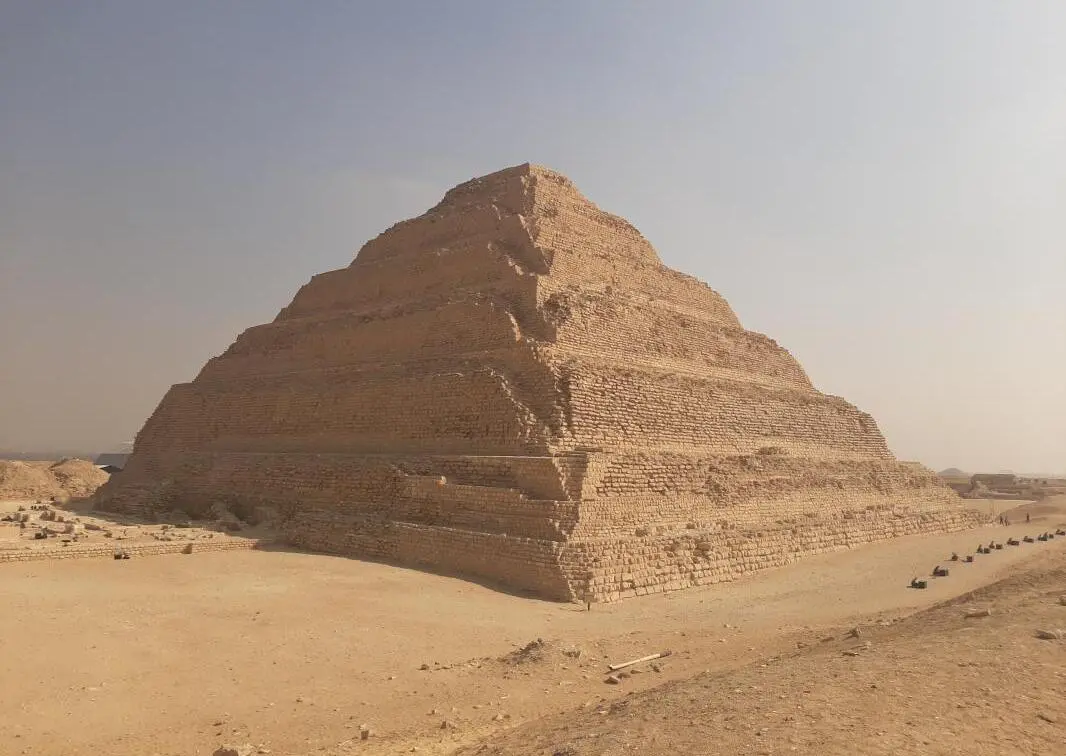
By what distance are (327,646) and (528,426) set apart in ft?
24.5

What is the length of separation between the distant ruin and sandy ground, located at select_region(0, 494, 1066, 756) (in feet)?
3.77

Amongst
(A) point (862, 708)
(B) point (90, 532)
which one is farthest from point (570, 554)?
(B) point (90, 532)

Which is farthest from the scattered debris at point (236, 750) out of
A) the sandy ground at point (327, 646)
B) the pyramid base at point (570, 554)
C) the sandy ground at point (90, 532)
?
the sandy ground at point (90, 532)

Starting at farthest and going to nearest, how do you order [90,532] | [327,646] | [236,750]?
[90,532]
[327,646]
[236,750]

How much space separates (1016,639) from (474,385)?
11.7m

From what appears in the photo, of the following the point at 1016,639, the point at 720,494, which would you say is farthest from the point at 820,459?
the point at 1016,639

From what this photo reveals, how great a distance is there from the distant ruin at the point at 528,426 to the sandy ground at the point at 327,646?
1.15 m

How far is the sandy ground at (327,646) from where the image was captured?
237 inches

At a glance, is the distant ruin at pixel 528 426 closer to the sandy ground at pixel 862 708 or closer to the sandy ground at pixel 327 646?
the sandy ground at pixel 327 646

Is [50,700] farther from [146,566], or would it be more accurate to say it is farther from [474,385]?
[474,385]

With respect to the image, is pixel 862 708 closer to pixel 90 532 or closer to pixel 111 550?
A: pixel 111 550

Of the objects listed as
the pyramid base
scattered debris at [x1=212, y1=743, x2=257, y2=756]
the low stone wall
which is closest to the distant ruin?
the pyramid base

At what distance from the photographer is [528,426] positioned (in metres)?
15.1

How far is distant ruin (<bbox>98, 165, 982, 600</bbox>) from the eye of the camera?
13.4 meters
